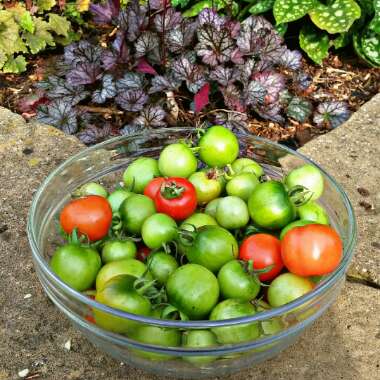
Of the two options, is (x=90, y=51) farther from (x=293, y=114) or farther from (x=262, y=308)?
(x=262, y=308)

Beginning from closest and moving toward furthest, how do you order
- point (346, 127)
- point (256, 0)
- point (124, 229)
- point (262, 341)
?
point (262, 341), point (124, 229), point (346, 127), point (256, 0)

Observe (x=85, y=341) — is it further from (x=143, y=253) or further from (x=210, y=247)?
(x=210, y=247)

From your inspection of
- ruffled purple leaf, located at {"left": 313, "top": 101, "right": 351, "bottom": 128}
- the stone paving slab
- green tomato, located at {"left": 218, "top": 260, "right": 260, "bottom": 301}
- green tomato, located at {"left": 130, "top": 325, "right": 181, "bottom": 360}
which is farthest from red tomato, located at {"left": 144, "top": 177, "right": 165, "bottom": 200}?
ruffled purple leaf, located at {"left": 313, "top": 101, "right": 351, "bottom": 128}

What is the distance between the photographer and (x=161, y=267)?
1533 mm

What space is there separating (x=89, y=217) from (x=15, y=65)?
2.10 metres

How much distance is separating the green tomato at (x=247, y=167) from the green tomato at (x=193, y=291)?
532 millimetres

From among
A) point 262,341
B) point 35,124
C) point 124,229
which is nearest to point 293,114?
point 35,124

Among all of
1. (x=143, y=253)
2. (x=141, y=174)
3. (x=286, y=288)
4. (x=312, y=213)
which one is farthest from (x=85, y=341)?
(x=312, y=213)

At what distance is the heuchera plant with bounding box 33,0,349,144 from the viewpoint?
2.89 m

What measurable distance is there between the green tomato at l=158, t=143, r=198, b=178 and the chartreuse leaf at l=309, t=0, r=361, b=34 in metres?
1.75

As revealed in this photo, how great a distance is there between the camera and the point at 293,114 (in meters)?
3.06

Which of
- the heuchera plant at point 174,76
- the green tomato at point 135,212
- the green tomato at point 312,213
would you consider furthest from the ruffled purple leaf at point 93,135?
the green tomato at point 312,213

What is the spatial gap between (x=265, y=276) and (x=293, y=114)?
1653 mm

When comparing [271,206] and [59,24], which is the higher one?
[271,206]
